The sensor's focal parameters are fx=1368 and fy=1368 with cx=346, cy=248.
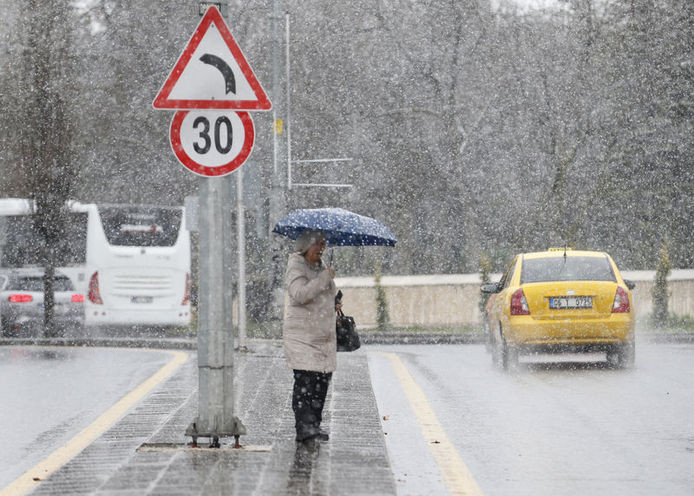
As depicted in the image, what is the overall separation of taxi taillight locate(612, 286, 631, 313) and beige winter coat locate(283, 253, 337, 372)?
8239mm

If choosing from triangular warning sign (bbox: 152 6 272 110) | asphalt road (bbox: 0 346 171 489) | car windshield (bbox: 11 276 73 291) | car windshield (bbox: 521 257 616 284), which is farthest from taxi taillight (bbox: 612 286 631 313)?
car windshield (bbox: 11 276 73 291)

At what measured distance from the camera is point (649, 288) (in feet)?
99.7

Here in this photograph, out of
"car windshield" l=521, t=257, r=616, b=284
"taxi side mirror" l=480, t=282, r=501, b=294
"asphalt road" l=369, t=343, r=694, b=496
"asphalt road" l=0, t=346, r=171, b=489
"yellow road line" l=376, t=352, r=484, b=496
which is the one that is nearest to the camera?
"yellow road line" l=376, t=352, r=484, b=496

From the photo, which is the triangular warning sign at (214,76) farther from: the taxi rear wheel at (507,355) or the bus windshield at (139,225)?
the bus windshield at (139,225)

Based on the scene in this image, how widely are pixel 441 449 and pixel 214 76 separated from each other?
3044 millimetres

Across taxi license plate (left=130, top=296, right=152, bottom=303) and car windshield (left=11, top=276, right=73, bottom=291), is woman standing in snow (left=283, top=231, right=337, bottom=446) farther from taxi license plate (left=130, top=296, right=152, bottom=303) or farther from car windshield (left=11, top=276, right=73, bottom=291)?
taxi license plate (left=130, top=296, right=152, bottom=303)

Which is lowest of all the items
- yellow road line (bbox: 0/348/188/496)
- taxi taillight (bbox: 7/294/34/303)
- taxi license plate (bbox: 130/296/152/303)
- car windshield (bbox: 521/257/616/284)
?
yellow road line (bbox: 0/348/188/496)

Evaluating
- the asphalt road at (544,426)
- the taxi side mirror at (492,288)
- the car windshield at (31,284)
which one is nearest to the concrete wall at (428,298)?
the car windshield at (31,284)

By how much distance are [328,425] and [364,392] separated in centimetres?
270

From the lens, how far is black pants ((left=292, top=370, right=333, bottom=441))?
8.69m

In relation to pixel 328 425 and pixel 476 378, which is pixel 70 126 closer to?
pixel 476 378

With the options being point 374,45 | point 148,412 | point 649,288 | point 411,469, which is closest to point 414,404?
point 148,412

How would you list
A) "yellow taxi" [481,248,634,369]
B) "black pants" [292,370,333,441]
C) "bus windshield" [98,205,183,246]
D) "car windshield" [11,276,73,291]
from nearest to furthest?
"black pants" [292,370,333,441], "yellow taxi" [481,248,634,369], "car windshield" [11,276,73,291], "bus windshield" [98,205,183,246]

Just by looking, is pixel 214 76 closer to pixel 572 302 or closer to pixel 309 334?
pixel 309 334
